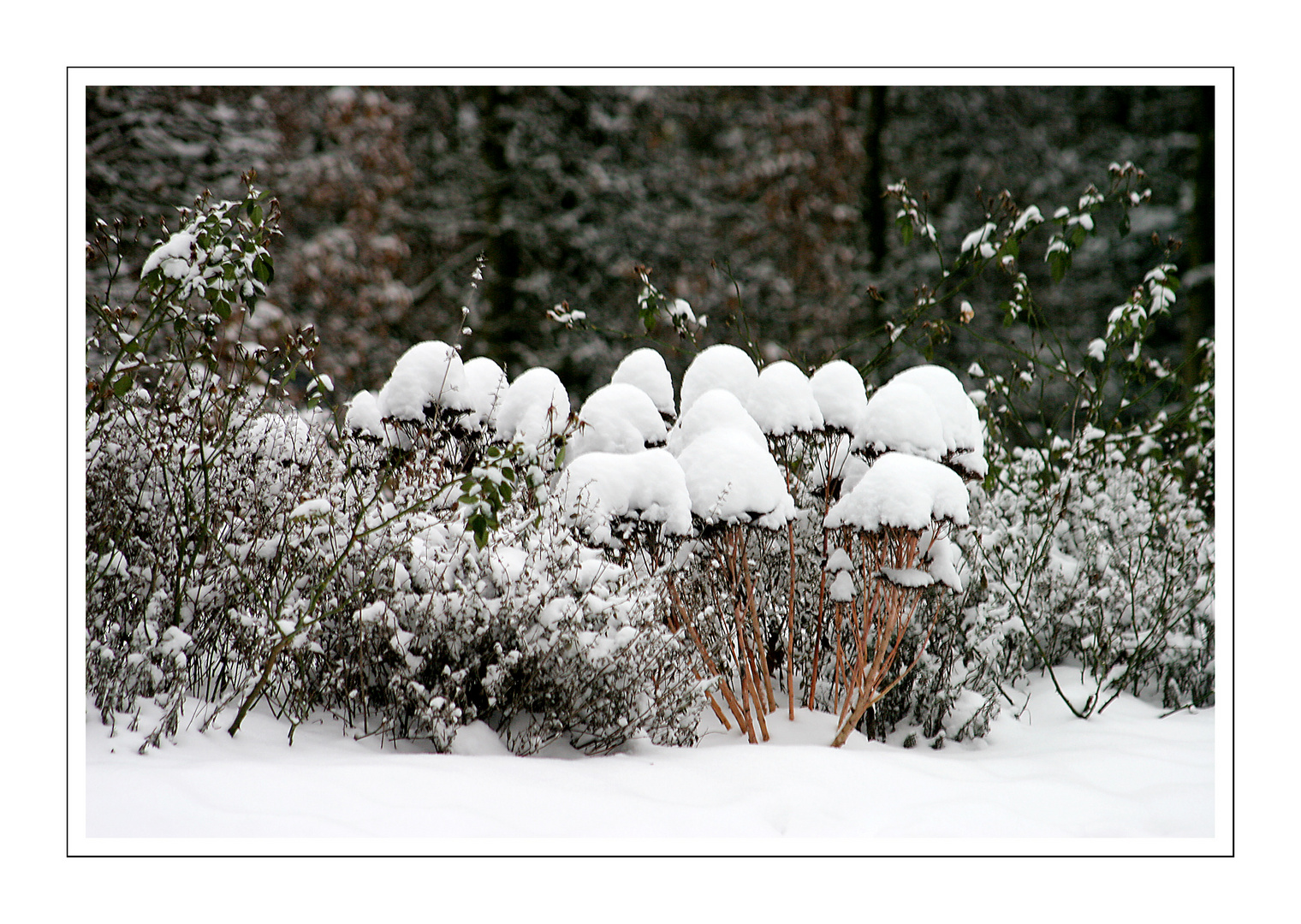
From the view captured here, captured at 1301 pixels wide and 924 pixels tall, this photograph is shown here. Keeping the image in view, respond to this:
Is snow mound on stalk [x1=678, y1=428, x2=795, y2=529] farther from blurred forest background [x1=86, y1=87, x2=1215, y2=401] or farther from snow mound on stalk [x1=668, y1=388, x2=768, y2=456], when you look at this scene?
blurred forest background [x1=86, y1=87, x2=1215, y2=401]

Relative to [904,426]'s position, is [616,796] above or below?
below

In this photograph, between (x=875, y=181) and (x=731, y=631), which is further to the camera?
(x=875, y=181)

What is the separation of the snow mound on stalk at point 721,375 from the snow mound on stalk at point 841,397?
0.73 feet

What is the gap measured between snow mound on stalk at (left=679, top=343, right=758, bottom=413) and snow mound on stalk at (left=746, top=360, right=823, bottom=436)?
0.19 feet

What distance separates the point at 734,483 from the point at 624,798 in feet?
2.82

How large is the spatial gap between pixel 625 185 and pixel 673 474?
305 inches

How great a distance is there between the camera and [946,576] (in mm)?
2795

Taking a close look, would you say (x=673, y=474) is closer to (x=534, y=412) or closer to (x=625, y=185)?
(x=534, y=412)

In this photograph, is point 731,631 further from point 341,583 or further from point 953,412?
point 341,583

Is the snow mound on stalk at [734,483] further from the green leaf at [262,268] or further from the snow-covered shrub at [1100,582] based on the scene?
the green leaf at [262,268]

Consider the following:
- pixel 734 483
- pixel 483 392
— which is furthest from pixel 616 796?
pixel 483 392

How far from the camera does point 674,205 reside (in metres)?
10.2
